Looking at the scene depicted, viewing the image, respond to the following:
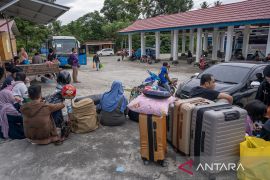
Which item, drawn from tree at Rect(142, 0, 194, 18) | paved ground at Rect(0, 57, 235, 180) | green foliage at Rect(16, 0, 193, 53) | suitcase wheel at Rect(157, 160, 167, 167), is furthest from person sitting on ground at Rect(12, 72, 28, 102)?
tree at Rect(142, 0, 194, 18)

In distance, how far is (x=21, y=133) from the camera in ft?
15.4

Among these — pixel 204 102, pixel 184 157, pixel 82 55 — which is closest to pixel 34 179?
pixel 184 157

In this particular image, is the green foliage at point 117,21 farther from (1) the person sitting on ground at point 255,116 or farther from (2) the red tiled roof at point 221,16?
(1) the person sitting on ground at point 255,116

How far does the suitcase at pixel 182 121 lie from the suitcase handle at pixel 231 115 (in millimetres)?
505

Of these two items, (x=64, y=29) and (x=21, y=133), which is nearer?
(x=21, y=133)

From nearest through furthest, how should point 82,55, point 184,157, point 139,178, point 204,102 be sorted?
point 139,178, point 204,102, point 184,157, point 82,55

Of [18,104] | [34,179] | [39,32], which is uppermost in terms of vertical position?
[39,32]

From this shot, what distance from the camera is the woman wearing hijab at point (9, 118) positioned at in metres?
4.48

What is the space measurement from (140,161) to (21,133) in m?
2.55

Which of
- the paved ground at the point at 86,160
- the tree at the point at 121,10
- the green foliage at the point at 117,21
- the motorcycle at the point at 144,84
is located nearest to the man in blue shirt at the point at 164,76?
the motorcycle at the point at 144,84

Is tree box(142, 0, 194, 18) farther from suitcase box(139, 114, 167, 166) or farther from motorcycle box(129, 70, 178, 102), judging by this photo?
suitcase box(139, 114, 167, 166)

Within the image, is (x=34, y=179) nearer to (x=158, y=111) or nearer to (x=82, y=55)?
(x=158, y=111)

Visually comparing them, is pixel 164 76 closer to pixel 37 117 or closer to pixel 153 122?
pixel 153 122

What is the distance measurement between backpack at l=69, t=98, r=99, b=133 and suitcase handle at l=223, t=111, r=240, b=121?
2814mm
